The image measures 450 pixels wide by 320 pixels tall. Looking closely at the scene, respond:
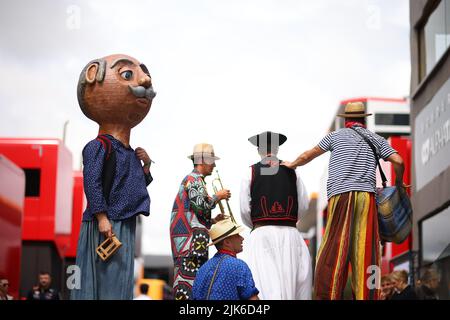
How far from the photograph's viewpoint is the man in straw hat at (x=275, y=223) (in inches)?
335

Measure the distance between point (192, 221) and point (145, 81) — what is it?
1.54 metres

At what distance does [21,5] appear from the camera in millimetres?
8805

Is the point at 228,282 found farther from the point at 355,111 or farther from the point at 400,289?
the point at 400,289

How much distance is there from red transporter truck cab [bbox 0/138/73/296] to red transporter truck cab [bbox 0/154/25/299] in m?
2.60

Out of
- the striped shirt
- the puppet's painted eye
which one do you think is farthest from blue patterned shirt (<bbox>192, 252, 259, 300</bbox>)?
the puppet's painted eye

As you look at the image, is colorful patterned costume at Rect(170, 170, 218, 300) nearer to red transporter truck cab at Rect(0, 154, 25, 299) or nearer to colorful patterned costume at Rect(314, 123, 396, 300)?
colorful patterned costume at Rect(314, 123, 396, 300)

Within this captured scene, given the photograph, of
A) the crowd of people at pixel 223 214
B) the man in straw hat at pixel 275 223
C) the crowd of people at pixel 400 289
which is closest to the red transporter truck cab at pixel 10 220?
the crowd of people at pixel 400 289

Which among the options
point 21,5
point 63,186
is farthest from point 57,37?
point 63,186

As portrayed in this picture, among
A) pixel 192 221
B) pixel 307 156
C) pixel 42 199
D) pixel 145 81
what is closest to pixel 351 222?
pixel 307 156

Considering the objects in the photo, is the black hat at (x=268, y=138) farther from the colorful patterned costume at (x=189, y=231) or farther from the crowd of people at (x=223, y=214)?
the colorful patterned costume at (x=189, y=231)

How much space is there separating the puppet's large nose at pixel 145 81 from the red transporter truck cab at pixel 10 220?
331 inches

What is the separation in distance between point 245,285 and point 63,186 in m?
15.2
